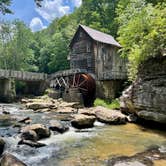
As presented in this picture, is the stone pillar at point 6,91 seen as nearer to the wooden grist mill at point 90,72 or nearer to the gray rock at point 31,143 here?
the wooden grist mill at point 90,72

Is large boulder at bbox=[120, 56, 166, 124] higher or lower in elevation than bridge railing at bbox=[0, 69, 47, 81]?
lower

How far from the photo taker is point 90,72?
2400 cm

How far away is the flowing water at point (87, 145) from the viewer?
6660mm

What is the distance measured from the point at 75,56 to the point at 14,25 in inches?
567

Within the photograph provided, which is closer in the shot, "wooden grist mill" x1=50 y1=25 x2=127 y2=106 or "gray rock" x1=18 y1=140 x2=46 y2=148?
"gray rock" x1=18 y1=140 x2=46 y2=148

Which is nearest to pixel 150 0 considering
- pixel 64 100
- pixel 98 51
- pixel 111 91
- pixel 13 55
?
pixel 98 51

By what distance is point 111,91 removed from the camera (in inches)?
808

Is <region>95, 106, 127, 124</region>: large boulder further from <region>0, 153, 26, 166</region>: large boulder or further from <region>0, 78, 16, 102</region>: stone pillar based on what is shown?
<region>0, 78, 16, 102</region>: stone pillar

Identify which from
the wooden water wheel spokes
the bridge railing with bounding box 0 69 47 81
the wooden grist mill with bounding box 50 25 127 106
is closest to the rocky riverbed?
the wooden grist mill with bounding box 50 25 127 106

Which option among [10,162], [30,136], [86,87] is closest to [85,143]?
[30,136]

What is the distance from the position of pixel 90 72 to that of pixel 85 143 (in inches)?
625

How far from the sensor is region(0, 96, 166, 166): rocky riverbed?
6.56 metres

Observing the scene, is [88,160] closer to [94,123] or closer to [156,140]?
[156,140]

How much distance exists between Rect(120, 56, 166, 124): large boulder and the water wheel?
978 cm
